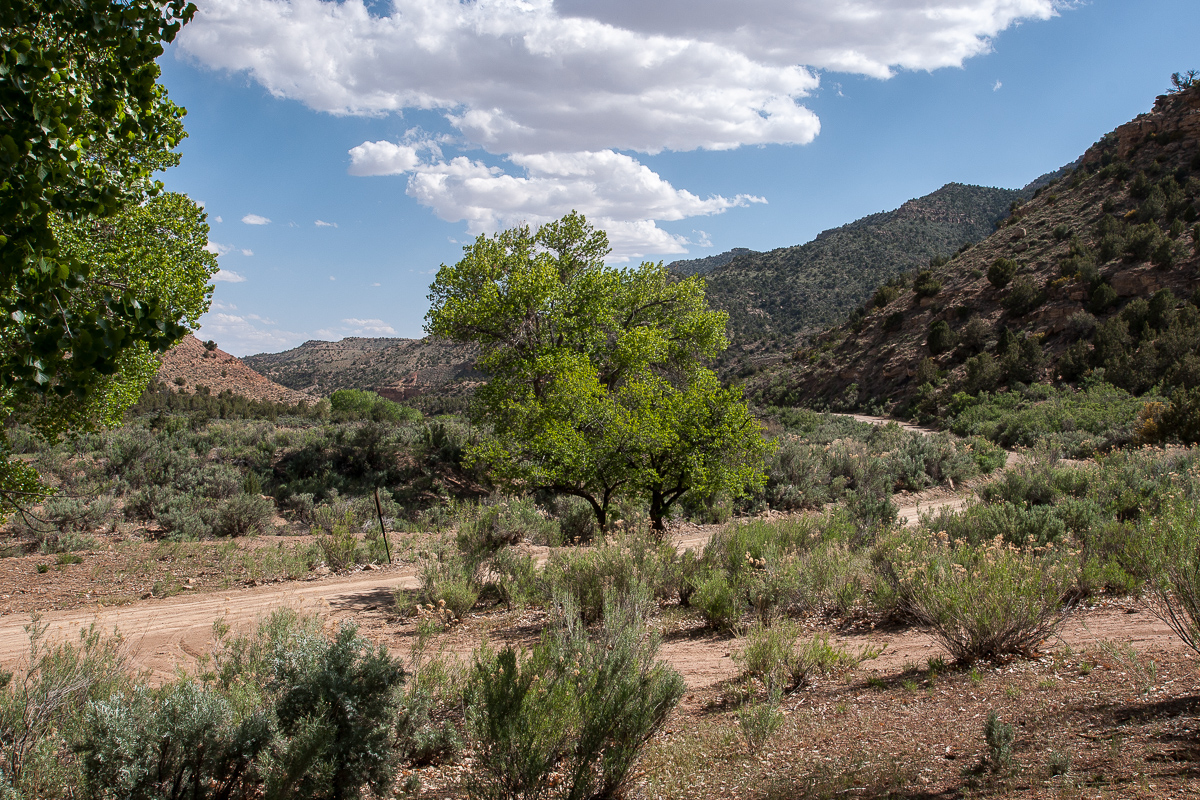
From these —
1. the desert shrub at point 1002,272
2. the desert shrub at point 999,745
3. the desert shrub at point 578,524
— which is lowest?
the desert shrub at point 578,524

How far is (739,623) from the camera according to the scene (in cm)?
675

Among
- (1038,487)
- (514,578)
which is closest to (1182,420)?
(1038,487)

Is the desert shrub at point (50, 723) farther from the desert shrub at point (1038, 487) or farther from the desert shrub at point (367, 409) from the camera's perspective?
the desert shrub at point (367, 409)

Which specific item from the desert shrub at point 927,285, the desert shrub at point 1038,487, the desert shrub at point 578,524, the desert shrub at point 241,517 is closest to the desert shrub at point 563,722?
the desert shrub at point 578,524

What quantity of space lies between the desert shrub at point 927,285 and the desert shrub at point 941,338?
20.6 ft

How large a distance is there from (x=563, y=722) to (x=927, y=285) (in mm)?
51035

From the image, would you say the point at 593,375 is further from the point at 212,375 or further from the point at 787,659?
the point at 212,375

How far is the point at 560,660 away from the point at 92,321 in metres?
3.41

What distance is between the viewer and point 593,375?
12227 millimetres

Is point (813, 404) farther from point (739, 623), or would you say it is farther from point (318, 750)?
point (318, 750)

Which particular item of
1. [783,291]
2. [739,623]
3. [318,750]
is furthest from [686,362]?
[783,291]

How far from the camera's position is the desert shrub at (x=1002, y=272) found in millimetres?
41812

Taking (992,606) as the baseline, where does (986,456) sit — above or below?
below

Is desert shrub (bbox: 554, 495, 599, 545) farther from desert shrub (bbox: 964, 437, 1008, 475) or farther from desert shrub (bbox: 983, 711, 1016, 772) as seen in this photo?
desert shrub (bbox: 964, 437, 1008, 475)
